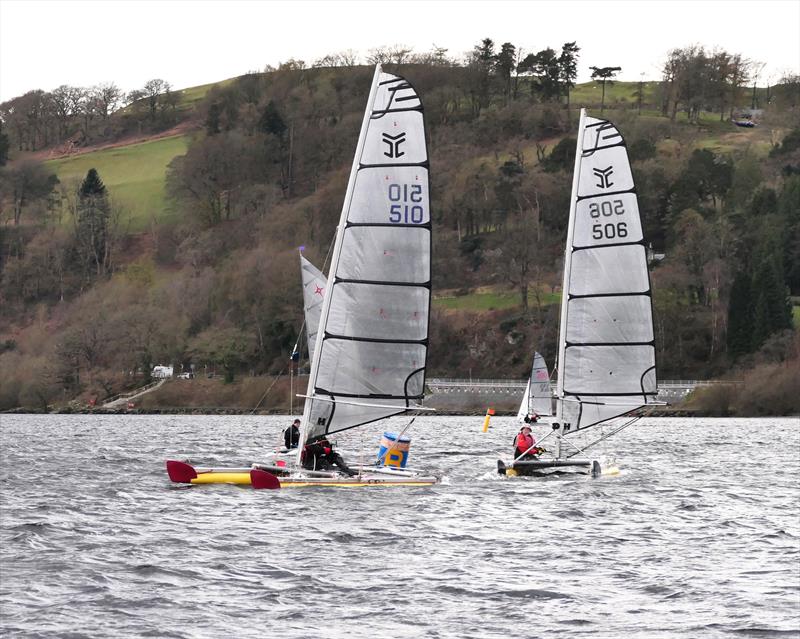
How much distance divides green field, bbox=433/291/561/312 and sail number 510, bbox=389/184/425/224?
301 ft

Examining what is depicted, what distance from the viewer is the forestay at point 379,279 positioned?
1234 inches

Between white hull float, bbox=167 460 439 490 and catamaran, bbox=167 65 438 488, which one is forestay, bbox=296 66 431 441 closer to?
catamaran, bbox=167 65 438 488

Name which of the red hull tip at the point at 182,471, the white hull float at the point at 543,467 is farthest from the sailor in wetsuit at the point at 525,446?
the red hull tip at the point at 182,471

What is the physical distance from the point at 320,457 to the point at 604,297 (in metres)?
10.5

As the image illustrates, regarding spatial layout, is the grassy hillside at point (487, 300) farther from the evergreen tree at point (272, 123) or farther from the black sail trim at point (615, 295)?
the black sail trim at point (615, 295)

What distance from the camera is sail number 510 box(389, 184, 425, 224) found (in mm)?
31375

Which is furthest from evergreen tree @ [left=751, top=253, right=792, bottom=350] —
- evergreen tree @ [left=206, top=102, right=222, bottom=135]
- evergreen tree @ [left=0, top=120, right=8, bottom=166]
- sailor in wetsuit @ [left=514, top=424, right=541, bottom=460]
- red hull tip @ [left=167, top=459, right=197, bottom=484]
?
evergreen tree @ [left=0, top=120, right=8, bottom=166]

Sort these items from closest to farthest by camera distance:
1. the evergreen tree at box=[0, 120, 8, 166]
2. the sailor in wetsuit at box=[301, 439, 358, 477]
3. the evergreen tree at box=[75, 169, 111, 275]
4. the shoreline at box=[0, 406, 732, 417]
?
the sailor in wetsuit at box=[301, 439, 358, 477] → the shoreline at box=[0, 406, 732, 417] → the evergreen tree at box=[75, 169, 111, 275] → the evergreen tree at box=[0, 120, 8, 166]

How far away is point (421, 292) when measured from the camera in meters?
31.7

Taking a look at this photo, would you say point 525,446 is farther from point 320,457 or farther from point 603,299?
point 320,457

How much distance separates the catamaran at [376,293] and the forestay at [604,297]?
25.6 ft

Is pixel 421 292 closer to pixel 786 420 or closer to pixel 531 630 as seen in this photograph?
pixel 531 630

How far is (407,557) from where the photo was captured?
75.8ft

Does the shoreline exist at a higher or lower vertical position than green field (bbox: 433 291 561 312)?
lower
